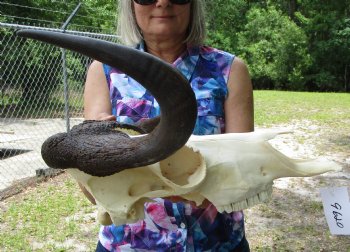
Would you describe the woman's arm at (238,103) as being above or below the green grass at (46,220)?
above

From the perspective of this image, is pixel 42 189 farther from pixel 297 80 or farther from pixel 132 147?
pixel 297 80

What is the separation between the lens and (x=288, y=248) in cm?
430

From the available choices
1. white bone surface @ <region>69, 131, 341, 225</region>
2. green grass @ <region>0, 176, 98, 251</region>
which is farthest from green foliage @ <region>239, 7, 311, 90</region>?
white bone surface @ <region>69, 131, 341, 225</region>

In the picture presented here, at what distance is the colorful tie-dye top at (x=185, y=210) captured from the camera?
5.66ft

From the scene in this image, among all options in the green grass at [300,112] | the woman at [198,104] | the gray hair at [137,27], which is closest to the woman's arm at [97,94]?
the woman at [198,104]

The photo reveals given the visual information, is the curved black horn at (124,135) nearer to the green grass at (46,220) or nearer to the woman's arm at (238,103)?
the woman's arm at (238,103)

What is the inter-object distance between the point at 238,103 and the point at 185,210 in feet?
1.50

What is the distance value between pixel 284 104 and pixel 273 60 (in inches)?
446

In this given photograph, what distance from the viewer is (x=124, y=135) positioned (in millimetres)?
1301

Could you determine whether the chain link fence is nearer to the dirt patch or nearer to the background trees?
the dirt patch

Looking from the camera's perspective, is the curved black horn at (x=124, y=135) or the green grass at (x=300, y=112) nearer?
the curved black horn at (x=124, y=135)

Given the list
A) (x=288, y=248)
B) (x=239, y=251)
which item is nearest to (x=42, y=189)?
(x=288, y=248)

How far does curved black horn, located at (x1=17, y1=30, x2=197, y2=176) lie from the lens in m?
0.93

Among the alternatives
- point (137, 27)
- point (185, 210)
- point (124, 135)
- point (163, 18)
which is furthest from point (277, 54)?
point (124, 135)
